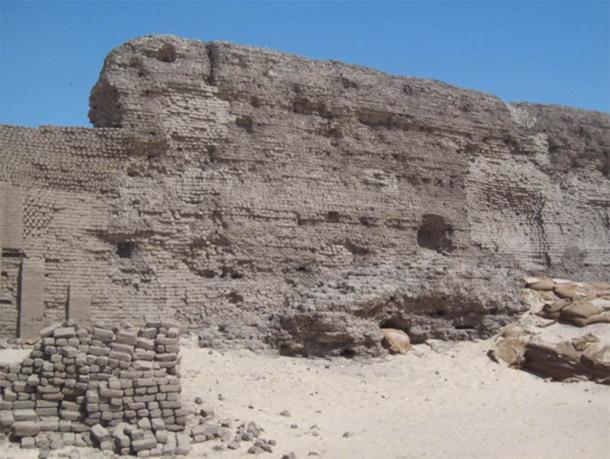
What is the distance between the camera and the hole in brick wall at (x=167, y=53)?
44.6 feet

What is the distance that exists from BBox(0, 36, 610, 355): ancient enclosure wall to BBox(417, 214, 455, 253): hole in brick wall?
4cm

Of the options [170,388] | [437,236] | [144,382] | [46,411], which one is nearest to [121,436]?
Result: [144,382]

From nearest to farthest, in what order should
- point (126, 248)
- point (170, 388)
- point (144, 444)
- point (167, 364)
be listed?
point (144, 444)
point (170, 388)
point (167, 364)
point (126, 248)

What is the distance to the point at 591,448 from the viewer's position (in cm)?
899

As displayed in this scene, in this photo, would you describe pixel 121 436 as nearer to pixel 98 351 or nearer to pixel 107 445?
pixel 107 445

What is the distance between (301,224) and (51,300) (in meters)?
4.39

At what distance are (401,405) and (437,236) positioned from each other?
573 centimetres

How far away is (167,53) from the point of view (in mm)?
13656

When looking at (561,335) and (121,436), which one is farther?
(561,335)

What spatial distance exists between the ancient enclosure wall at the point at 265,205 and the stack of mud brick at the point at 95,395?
346 centimetres

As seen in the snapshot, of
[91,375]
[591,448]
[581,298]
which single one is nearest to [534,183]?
[581,298]

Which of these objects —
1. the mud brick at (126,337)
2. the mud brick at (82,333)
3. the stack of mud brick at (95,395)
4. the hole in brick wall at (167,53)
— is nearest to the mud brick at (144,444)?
the stack of mud brick at (95,395)

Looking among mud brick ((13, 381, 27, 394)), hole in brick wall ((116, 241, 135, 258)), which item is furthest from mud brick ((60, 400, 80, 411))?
hole in brick wall ((116, 241, 135, 258))

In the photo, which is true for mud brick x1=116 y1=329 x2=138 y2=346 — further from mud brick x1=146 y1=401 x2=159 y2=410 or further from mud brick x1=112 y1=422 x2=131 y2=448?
mud brick x1=112 y1=422 x2=131 y2=448
